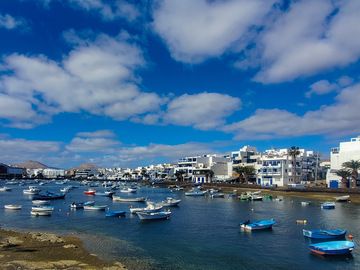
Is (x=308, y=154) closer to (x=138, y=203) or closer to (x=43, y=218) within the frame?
(x=138, y=203)

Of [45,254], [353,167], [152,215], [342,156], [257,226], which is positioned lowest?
[45,254]

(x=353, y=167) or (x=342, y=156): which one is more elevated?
(x=342, y=156)

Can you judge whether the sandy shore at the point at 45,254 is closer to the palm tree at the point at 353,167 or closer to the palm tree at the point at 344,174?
the palm tree at the point at 344,174

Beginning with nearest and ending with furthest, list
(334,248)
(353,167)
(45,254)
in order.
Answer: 1. (45,254)
2. (334,248)
3. (353,167)

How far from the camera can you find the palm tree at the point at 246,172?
16525cm

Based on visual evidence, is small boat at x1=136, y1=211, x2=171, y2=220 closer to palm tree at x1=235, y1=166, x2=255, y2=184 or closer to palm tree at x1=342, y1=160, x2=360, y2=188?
palm tree at x1=342, y1=160, x2=360, y2=188

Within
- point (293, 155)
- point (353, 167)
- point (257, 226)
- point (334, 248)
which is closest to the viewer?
point (334, 248)

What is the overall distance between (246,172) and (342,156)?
4525 centimetres

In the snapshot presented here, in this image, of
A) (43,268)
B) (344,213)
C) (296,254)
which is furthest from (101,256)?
(344,213)

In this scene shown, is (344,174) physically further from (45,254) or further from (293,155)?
(45,254)

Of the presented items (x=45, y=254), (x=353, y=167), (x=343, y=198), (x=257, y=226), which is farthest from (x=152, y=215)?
(x=353, y=167)

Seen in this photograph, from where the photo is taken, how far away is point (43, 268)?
97.7ft

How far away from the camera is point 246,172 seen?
16588 cm

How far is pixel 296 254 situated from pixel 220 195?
8246cm
